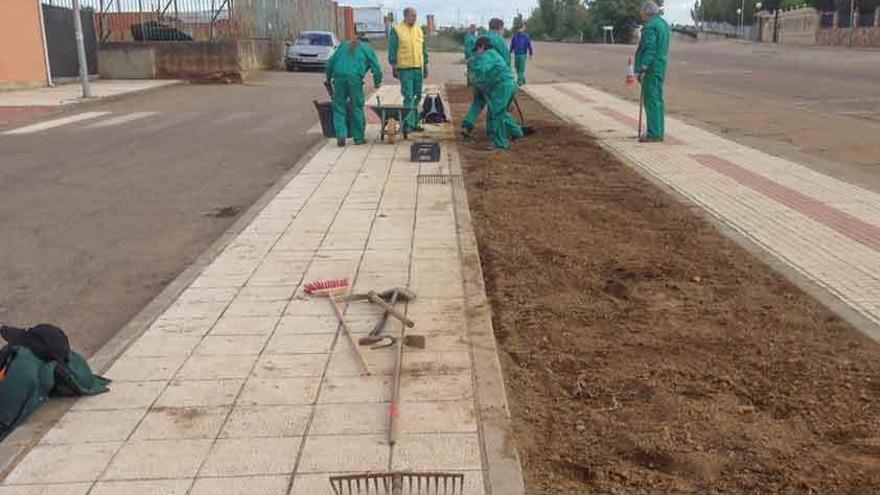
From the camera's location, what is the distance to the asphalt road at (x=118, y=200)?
6387 millimetres

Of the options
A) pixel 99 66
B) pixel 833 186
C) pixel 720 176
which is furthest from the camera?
pixel 99 66

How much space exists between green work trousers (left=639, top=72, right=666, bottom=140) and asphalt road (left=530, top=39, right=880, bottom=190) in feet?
4.66

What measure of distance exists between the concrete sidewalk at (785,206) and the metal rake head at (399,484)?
2967 mm

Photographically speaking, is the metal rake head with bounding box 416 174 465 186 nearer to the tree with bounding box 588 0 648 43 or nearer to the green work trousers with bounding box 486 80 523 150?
the green work trousers with bounding box 486 80 523 150

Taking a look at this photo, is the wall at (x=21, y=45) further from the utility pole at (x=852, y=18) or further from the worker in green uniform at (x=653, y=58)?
the utility pole at (x=852, y=18)

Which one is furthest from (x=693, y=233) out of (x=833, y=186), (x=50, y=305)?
(x=50, y=305)

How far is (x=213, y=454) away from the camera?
381cm

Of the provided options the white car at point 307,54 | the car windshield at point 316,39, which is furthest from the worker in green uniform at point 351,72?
the car windshield at point 316,39

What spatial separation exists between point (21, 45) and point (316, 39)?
14.4 m

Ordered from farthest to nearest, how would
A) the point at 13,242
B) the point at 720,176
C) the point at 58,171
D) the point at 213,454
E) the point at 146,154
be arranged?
the point at 146,154, the point at 58,171, the point at 720,176, the point at 13,242, the point at 213,454

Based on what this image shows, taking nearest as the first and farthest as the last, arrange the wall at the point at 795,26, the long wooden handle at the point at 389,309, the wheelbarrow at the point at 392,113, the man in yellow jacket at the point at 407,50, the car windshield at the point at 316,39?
the long wooden handle at the point at 389,309
the wheelbarrow at the point at 392,113
the man in yellow jacket at the point at 407,50
the car windshield at the point at 316,39
the wall at the point at 795,26

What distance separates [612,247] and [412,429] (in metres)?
3.77

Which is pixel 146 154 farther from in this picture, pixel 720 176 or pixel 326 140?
pixel 720 176

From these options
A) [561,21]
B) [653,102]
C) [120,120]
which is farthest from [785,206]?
[561,21]
